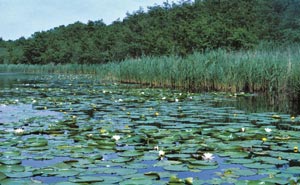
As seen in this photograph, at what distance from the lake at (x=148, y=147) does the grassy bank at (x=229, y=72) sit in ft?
12.7

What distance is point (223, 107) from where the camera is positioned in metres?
8.55

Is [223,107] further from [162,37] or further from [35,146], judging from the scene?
[162,37]

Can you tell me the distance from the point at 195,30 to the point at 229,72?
19194mm

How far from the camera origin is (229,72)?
12625mm

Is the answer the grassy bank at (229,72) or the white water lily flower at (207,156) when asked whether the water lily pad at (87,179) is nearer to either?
the white water lily flower at (207,156)

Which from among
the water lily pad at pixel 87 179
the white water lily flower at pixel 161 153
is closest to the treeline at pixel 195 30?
the white water lily flower at pixel 161 153

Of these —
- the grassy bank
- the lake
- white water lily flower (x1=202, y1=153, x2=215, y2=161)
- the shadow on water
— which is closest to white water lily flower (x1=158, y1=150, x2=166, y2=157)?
the lake

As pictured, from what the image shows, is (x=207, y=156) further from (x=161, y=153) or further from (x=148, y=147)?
(x=148, y=147)

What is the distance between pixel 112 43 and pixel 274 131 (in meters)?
A: 41.6

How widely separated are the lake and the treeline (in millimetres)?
15265

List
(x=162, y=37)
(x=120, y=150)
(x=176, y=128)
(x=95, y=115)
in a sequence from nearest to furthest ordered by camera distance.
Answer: (x=120, y=150) → (x=176, y=128) → (x=95, y=115) → (x=162, y=37)

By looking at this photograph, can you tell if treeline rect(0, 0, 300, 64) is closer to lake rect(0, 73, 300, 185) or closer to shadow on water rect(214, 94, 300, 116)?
shadow on water rect(214, 94, 300, 116)

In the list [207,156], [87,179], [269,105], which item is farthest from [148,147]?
[269,105]

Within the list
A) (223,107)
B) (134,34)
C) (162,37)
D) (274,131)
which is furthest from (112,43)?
(274,131)
